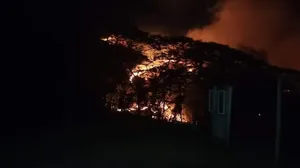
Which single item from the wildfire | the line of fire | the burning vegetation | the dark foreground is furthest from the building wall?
the wildfire

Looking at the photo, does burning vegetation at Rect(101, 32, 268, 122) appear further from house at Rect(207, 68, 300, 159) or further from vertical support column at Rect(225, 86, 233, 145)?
vertical support column at Rect(225, 86, 233, 145)

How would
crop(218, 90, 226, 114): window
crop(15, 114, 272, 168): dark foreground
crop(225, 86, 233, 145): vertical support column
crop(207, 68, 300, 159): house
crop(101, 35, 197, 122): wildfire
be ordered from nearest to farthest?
crop(15, 114, 272, 168): dark foreground < crop(225, 86, 233, 145): vertical support column < crop(207, 68, 300, 159): house < crop(218, 90, 226, 114): window < crop(101, 35, 197, 122): wildfire

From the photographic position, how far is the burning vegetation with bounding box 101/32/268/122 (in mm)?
19172

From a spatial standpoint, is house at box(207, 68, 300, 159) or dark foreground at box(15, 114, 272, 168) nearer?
dark foreground at box(15, 114, 272, 168)

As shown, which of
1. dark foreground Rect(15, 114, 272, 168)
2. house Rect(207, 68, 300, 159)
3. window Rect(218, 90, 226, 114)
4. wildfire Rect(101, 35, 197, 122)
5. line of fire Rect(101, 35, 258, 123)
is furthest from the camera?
wildfire Rect(101, 35, 197, 122)

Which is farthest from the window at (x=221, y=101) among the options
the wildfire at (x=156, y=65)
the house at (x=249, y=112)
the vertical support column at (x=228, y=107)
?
the wildfire at (x=156, y=65)

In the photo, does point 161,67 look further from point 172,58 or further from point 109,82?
point 109,82

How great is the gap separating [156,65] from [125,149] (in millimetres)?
8293

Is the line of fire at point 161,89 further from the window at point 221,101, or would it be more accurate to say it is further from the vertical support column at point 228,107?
the vertical support column at point 228,107

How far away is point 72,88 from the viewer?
15.9m

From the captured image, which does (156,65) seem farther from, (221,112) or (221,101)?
(221,112)

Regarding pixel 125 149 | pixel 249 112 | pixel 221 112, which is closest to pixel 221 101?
pixel 221 112

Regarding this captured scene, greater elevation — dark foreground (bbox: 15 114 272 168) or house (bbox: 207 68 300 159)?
house (bbox: 207 68 300 159)

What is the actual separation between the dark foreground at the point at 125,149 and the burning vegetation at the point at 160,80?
278 cm
